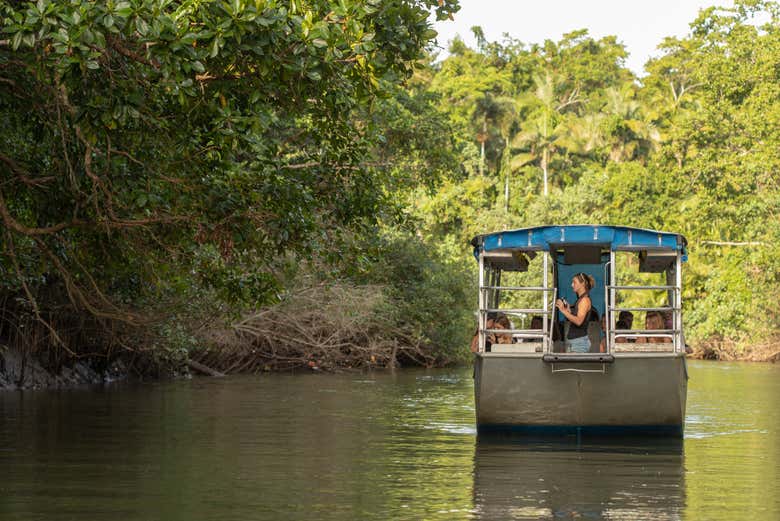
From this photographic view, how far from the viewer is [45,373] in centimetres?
2417

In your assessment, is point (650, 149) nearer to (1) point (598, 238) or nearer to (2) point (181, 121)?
(1) point (598, 238)

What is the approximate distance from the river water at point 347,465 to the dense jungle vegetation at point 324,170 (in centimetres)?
170

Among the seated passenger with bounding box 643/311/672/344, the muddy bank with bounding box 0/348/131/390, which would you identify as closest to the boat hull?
the seated passenger with bounding box 643/311/672/344

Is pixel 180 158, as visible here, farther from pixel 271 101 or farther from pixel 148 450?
pixel 148 450

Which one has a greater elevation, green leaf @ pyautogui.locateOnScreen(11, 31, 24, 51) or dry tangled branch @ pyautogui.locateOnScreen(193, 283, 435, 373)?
green leaf @ pyautogui.locateOnScreen(11, 31, 24, 51)

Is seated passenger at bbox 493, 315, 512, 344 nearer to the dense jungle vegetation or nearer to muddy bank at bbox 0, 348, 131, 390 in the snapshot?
the dense jungle vegetation

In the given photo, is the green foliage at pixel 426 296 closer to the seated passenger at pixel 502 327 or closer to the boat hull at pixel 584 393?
the seated passenger at pixel 502 327

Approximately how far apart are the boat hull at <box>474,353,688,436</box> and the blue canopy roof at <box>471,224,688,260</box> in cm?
127

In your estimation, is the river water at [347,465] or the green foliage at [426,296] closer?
the river water at [347,465]

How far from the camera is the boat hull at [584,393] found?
13695 millimetres

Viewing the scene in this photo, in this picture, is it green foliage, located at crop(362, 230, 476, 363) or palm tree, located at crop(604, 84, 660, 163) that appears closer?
green foliage, located at crop(362, 230, 476, 363)

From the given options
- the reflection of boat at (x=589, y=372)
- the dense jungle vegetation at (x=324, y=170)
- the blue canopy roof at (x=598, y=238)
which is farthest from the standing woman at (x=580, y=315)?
the dense jungle vegetation at (x=324, y=170)

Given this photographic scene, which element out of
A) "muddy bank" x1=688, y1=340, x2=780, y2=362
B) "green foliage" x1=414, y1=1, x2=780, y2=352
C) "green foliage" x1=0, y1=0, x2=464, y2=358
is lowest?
"muddy bank" x1=688, y1=340, x2=780, y2=362

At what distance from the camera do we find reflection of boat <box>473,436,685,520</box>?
9.17 m
